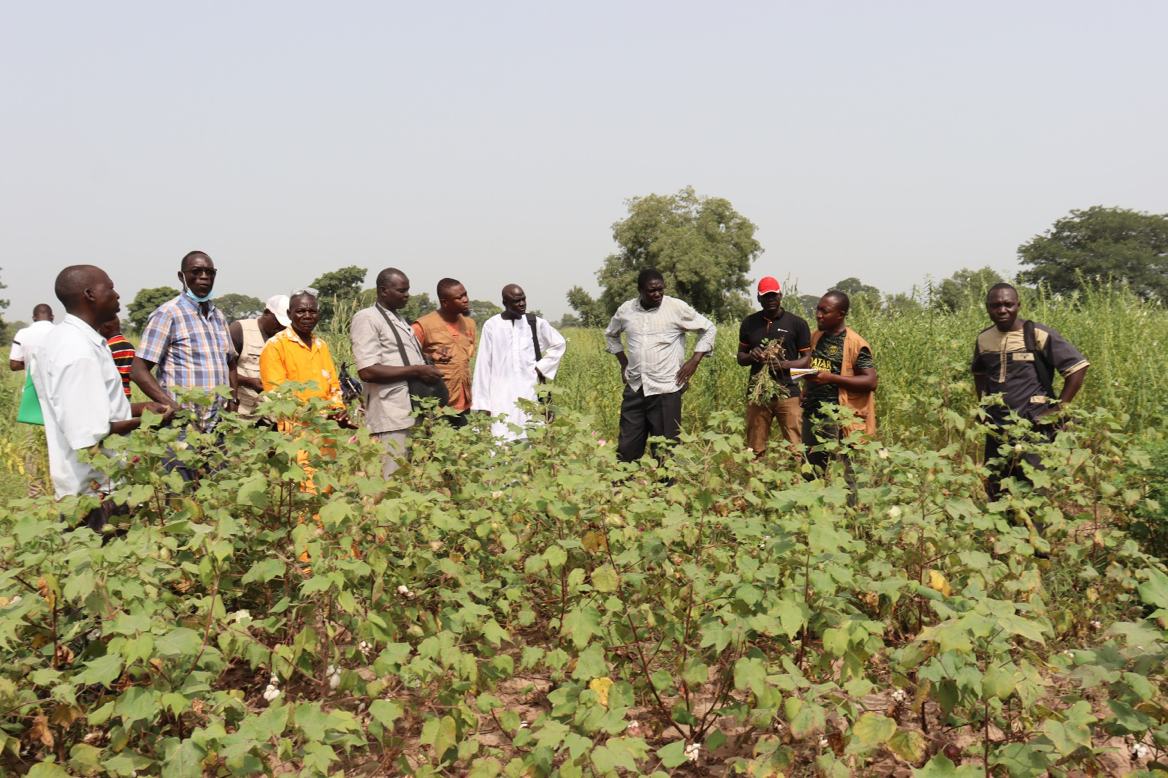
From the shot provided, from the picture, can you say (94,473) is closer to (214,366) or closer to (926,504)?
(214,366)

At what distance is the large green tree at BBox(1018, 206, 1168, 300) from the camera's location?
6275 centimetres

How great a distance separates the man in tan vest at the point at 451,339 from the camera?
560 cm

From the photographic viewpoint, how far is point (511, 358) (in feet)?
19.7

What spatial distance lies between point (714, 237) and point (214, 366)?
61238 mm

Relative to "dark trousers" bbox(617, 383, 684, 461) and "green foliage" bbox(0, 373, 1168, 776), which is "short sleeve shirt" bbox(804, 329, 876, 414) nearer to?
"dark trousers" bbox(617, 383, 684, 461)

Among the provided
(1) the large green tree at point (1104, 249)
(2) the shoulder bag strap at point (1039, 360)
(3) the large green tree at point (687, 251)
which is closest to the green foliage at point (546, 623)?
(2) the shoulder bag strap at point (1039, 360)

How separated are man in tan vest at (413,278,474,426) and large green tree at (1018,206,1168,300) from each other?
220ft

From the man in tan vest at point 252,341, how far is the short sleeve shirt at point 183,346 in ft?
1.52

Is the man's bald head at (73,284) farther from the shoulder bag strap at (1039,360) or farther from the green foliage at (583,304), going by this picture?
the green foliage at (583,304)

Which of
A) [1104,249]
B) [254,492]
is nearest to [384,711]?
[254,492]

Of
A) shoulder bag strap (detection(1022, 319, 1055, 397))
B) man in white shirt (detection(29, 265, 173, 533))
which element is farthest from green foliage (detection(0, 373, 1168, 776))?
shoulder bag strap (detection(1022, 319, 1055, 397))

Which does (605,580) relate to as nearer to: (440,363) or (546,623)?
(546,623)

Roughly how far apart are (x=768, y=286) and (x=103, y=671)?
4767 millimetres

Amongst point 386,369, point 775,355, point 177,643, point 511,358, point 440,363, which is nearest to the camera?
point 177,643
